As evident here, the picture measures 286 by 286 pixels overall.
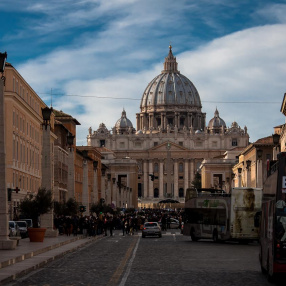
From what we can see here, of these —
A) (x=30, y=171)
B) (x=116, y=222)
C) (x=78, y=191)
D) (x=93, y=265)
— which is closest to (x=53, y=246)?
(x=93, y=265)

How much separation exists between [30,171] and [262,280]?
156 ft

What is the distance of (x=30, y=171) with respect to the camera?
65.4 metres

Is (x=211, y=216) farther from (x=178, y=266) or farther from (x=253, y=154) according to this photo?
(x=253, y=154)

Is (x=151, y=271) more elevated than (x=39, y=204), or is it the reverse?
(x=39, y=204)

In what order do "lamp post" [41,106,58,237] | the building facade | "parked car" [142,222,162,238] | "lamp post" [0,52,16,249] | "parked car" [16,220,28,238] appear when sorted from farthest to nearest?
the building facade, "parked car" [142,222,162,238], "parked car" [16,220,28,238], "lamp post" [41,106,58,237], "lamp post" [0,52,16,249]

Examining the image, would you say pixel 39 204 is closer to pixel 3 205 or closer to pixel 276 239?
pixel 3 205

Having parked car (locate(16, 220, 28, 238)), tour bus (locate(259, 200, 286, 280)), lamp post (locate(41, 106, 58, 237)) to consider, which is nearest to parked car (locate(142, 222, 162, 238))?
parked car (locate(16, 220, 28, 238))

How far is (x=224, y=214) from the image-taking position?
42344 mm

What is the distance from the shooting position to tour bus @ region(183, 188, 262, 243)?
40.1m

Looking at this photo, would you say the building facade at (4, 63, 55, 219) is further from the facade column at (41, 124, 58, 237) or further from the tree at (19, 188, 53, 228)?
the tree at (19, 188, 53, 228)

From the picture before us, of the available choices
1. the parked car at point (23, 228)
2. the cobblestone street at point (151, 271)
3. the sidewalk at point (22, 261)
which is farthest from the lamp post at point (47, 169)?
the cobblestone street at point (151, 271)

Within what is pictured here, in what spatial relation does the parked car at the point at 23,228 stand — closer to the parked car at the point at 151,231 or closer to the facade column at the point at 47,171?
the facade column at the point at 47,171

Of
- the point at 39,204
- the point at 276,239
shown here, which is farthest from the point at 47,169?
the point at 276,239

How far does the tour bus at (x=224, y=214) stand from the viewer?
40125mm
